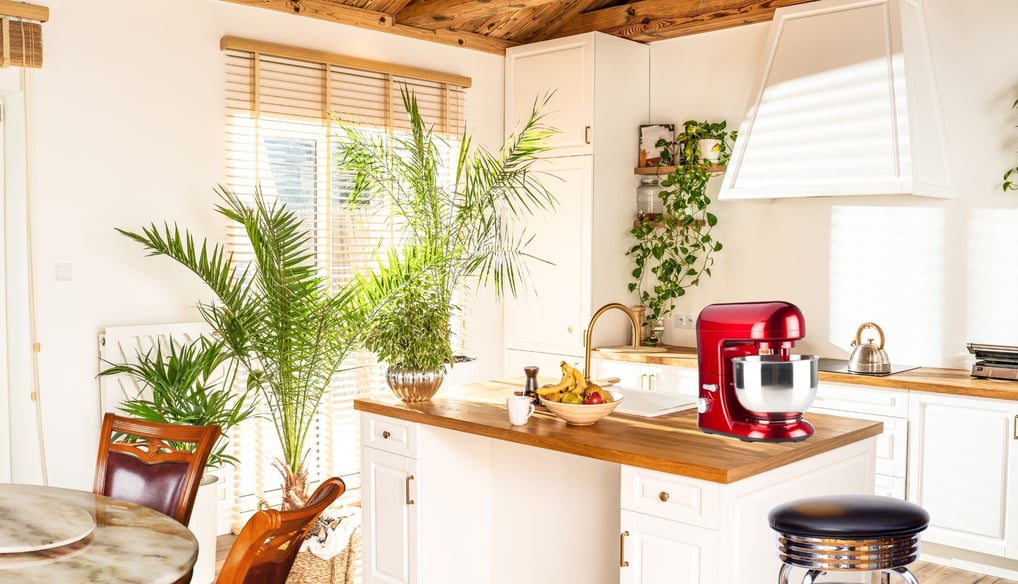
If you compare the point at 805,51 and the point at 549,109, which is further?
the point at 549,109

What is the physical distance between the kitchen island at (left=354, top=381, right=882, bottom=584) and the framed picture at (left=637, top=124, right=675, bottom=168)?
2.32 metres

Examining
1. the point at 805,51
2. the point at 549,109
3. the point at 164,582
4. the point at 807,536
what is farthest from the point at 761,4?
the point at 164,582

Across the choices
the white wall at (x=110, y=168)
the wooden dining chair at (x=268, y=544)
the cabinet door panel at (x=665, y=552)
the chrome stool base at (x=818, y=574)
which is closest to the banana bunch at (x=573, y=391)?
the cabinet door panel at (x=665, y=552)

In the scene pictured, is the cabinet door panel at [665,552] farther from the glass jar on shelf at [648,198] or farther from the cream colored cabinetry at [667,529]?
the glass jar on shelf at [648,198]

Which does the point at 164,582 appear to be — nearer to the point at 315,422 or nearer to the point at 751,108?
the point at 315,422

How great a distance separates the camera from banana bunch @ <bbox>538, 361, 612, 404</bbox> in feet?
10.0

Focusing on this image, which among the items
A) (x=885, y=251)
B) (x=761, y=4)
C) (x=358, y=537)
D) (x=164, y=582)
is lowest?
(x=358, y=537)

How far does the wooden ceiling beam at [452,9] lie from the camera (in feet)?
16.8

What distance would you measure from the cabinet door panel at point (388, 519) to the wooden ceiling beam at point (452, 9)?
2.69 metres

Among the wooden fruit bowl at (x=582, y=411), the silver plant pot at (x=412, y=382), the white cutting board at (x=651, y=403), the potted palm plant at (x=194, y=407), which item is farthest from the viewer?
the potted palm plant at (x=194, y=407)

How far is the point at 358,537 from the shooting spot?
4016 mm

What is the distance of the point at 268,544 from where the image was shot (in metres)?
1.78

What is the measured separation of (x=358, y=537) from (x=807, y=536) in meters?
2.41

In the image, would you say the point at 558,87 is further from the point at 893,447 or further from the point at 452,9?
the point at 893,447
